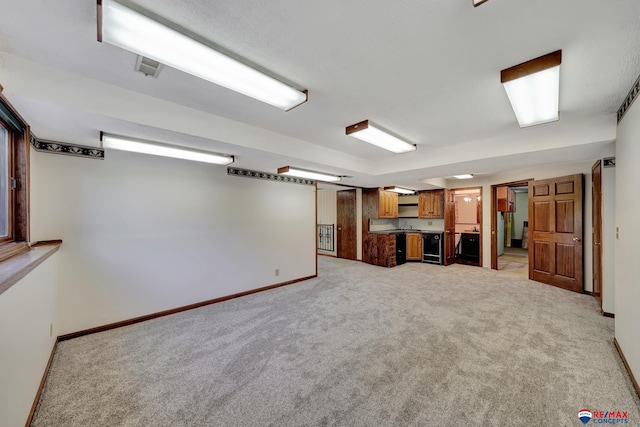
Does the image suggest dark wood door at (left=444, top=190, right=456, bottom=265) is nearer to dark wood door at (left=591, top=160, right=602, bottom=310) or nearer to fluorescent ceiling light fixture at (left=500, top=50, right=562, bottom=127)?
dark wood door at (left=591, top=160, right=602, bottom=310)

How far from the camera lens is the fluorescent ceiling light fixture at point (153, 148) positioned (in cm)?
242

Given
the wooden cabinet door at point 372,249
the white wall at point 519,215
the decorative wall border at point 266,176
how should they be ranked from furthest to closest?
the white wall at point 519,215, the wooden cabinet door at point 372,249, the decorative wall border at point 266,176

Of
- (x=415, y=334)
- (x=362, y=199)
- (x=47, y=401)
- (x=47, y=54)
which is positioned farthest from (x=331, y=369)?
(x=362, y=199)

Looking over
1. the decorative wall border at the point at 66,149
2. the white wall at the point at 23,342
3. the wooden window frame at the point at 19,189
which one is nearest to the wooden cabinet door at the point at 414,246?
the decorative wall border at the point at 66,149

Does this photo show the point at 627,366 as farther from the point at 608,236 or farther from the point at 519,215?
the point at 519,215

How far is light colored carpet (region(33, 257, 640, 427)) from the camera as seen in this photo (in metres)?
1.71

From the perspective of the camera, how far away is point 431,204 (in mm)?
7113

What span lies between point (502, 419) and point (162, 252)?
395 centimetres

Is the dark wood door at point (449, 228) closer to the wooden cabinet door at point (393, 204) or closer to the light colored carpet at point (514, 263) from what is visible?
the light colored carpet at point (514, 263)

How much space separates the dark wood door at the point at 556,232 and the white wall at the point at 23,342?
687 cm

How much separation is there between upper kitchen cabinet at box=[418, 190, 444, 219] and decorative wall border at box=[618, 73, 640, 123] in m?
4.58

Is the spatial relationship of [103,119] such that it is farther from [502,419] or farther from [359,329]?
[502,419]

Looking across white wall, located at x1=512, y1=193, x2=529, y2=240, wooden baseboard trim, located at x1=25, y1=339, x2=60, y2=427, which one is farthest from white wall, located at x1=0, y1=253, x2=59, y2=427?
white wall, located at x1=512, y1=193, x2=529, y2=240

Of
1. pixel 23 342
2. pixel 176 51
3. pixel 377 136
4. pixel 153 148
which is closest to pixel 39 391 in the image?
pixel 23 342
